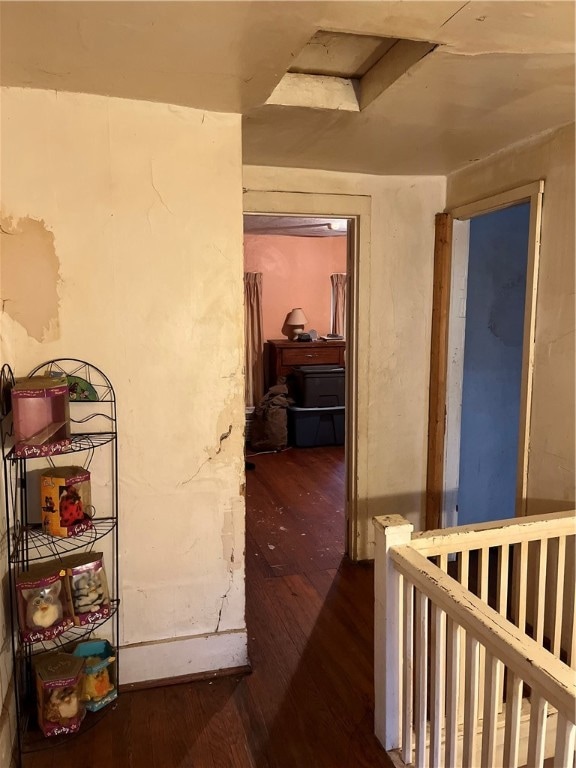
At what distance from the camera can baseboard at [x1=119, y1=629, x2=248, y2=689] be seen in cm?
213

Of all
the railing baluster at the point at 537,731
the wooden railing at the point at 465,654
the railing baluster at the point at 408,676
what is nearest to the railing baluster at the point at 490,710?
the wooden railing at the point at 465,654

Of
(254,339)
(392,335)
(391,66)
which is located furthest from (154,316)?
(254,339)

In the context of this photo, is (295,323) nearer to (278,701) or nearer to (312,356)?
(312,356)

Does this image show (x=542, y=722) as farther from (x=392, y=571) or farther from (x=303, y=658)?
(x=303, y=658)

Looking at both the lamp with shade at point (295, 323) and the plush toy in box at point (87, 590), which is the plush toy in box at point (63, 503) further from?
the lamp with shade at point (295, 323)

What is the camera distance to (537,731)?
1.16m

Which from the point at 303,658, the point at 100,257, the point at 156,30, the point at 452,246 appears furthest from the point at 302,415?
the point at 156,30

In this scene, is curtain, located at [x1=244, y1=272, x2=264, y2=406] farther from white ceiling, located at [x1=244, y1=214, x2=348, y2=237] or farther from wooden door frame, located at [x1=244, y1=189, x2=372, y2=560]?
wooden door frame, located at [x1=244, y1=189, x2=372, y2=560]

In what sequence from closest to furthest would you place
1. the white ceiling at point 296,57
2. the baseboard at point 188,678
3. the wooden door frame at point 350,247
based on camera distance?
the white ceiling at point 296,57 → the baseboard at point 188,678 → the wooden door frame at point 350,247

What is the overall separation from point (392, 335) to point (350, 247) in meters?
0.53

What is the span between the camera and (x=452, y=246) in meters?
3.00

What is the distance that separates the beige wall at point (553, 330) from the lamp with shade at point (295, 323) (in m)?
4.02

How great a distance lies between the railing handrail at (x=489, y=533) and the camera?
1.65 m

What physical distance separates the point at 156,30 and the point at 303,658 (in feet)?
7.43
